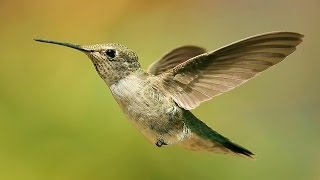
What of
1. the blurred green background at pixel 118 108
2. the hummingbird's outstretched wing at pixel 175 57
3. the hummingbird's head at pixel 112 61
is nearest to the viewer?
the hummingbird's head at pixel 112 61

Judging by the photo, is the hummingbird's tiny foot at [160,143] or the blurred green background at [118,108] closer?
the hummingbird's tiny foot at [160,143]

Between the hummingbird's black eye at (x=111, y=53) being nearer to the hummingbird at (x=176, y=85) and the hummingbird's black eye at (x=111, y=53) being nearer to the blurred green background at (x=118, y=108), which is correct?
the hummingbird at (x=176, y=85)

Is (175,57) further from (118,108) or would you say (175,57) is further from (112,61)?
(118,108)

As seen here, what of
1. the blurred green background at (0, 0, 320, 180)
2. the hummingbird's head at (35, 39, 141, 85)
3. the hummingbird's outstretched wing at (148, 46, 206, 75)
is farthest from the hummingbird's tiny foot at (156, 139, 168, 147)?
the blurred green background at (0, 0, 320, 180)

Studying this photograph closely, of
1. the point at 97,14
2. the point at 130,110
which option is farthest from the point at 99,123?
the point at 97,14

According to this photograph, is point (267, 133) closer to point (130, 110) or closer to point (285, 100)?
point (285, 100)

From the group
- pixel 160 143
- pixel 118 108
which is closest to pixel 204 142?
pixel 160 143

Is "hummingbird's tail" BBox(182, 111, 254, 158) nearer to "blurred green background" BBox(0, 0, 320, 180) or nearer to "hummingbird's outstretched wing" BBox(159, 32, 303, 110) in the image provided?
"hummingbird's outstretched wing" BBox(159, 32, 303, 110)

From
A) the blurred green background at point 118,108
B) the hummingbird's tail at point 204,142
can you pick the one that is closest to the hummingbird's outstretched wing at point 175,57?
the hummingbird's tail at point 204,142
